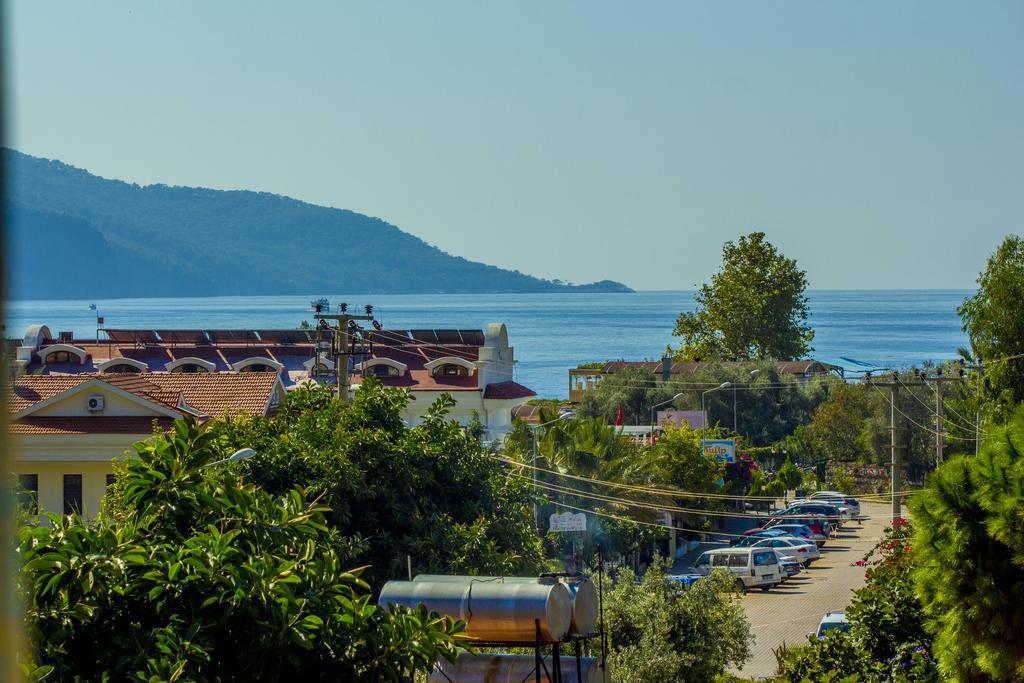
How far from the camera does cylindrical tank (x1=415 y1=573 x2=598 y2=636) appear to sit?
1319 centimetres

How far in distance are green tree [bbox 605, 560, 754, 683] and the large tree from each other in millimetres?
69713

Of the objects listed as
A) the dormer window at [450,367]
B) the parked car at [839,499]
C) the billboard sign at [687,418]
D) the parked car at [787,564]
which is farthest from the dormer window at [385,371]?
the parked car at [787,564]

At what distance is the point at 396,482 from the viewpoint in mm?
21500

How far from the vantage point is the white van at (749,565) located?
40312 mm

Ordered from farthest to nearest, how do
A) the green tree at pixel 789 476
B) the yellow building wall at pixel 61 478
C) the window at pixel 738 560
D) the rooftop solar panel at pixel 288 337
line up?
1. the rooftop solar panel at pixel 288 337
2. the green tree at pixel 789 476
3. the window at pixel 738 560
4. the yellow building wall at pixel 61 478

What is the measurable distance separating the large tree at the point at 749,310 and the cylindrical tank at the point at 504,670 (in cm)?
7847

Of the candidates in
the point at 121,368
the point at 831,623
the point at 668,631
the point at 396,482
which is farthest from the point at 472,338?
the point at 668,631

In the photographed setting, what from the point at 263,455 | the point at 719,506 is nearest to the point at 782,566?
the point at 719,506

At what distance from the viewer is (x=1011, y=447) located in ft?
53.3

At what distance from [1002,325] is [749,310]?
67.5 meters

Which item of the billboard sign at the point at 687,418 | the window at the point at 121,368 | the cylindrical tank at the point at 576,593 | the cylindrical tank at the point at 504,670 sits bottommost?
the billboard sign at the point at 687,418

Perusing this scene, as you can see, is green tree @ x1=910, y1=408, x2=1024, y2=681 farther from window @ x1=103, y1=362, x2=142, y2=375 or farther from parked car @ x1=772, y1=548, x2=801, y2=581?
window @ x1=103, y1=362, x2=142, y2=375

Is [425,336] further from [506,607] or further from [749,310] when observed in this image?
[506,607]

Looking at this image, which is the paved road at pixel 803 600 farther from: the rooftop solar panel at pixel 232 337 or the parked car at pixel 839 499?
the rooftop solar panel at pixel 232 337
